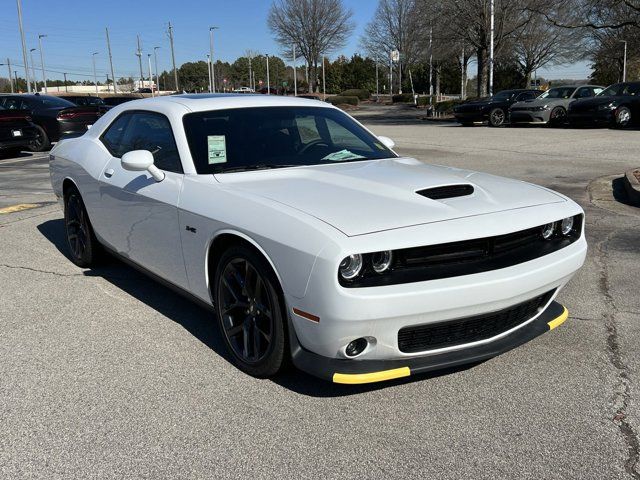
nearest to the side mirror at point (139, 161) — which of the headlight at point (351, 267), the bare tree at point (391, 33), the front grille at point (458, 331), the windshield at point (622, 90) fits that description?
the headlight at point (351, 267)

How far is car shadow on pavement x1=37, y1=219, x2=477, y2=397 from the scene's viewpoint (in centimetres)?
323

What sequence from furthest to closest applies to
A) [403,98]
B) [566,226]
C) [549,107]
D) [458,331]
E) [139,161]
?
1. [403,98]
2. [549,107]
3. [139,161]
4. [566,226]
5. [458,331]

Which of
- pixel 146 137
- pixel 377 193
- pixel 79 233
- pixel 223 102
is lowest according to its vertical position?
pixel 79 233

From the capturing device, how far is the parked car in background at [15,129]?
14.9m

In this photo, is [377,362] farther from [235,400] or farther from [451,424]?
[235,400]

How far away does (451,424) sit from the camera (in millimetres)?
2861

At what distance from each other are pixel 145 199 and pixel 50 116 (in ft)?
49.5

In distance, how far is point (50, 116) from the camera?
17312 millimetres

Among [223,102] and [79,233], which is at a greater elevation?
[223,102]

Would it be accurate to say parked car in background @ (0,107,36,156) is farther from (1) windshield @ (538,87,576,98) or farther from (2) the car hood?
(1) windshield @ (538,87,576,98)

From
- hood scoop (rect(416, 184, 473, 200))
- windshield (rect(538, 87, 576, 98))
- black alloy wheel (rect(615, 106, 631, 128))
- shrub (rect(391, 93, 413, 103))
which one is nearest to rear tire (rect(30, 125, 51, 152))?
hood scoop (rect(416, 184, 473, 200))

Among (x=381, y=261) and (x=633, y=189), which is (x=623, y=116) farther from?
(x=381, y=261)

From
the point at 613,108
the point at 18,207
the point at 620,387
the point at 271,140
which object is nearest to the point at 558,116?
the point at 613,108

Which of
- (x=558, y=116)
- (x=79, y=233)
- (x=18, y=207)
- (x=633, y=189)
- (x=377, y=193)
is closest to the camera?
(x=377, y=193)
